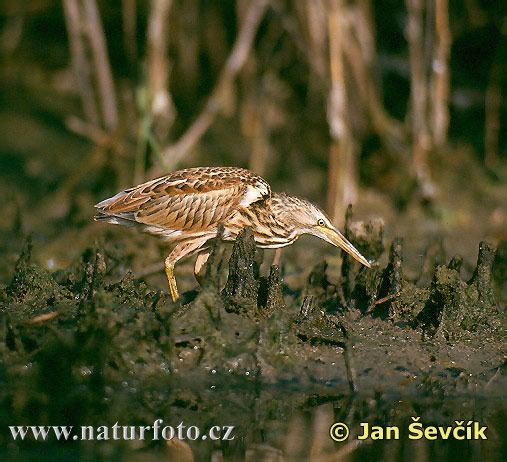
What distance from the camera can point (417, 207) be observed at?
934 cm

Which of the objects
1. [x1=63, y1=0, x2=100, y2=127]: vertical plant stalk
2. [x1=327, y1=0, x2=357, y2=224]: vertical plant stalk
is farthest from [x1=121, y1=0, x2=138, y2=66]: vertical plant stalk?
[x1=327, y1=0, x2=357, y2=224]: vertical plant stalk

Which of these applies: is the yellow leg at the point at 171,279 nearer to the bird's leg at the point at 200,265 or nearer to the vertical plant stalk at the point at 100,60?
the bird's leg at the point at 200,265

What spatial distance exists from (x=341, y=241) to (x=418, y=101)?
295 centimetres

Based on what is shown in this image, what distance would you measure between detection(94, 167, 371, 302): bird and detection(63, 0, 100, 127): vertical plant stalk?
3.15 m

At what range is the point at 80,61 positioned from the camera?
9828mm

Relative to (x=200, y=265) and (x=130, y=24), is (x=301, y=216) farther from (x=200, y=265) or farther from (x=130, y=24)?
(x=130, y=24)

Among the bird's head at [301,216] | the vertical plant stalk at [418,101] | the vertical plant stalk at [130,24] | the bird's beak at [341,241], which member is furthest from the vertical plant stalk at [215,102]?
the bird's beak at [341,241]

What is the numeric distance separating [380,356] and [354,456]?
1532mm

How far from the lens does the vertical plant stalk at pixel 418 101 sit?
906 centimetres

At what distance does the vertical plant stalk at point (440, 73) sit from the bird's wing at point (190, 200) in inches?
114

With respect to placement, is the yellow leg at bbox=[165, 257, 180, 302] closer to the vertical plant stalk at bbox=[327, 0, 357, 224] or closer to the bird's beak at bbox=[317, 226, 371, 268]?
the bird's beak at bbox=[317, 226, 371, 268]

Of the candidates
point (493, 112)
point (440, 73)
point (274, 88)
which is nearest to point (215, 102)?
point (274, 88)

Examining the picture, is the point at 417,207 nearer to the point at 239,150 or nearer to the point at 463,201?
the point at 463,201

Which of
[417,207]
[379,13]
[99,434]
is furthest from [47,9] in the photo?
[99,434]
